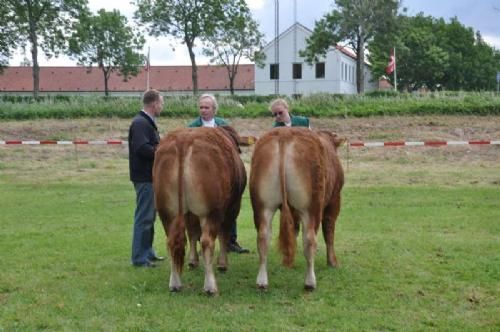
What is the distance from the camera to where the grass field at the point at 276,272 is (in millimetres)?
5379

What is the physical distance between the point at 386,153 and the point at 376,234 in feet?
40.7

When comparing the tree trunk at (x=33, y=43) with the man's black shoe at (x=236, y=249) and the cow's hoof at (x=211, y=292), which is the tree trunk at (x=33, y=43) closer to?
the man's black shoe at (x=236, y=249)

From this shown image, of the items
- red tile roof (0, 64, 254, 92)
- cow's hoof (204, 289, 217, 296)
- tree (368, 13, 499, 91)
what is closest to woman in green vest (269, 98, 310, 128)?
cow's hoof (204, 289, 217, 296)

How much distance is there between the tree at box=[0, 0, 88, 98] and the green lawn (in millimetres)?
42148

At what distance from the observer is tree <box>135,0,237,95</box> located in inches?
2024

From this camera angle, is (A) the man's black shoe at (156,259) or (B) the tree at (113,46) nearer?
(A) the man's black shoe at (156,259)

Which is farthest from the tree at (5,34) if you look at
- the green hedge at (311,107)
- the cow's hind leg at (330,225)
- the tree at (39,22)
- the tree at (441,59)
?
the cow's hind leg at (330,225)

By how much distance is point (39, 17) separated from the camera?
50094 millimetres

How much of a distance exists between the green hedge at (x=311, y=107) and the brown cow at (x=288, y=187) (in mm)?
22149

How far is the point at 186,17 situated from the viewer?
169 feet

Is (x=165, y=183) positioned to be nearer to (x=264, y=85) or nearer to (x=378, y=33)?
(x=378, y=33)

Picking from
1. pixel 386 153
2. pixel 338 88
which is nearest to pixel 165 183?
pixel 386 153

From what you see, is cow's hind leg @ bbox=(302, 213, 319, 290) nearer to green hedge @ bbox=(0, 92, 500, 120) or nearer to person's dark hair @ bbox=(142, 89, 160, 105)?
person's dark hair @ bbox=(142, 89, 160, 105)

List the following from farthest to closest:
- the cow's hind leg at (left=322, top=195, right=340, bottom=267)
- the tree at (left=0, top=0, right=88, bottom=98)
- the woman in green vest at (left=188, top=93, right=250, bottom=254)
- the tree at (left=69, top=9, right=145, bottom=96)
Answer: the tree at (left=69, top=9, right=145, bottom=96)
the tree at (left=0, top=0, right=88, bottom=98)
the woman in green vest at (left=188, top=93, right=250, bottom=254)
the cow's hind leg at (left=322, top=195, right=340, bottom=267)
